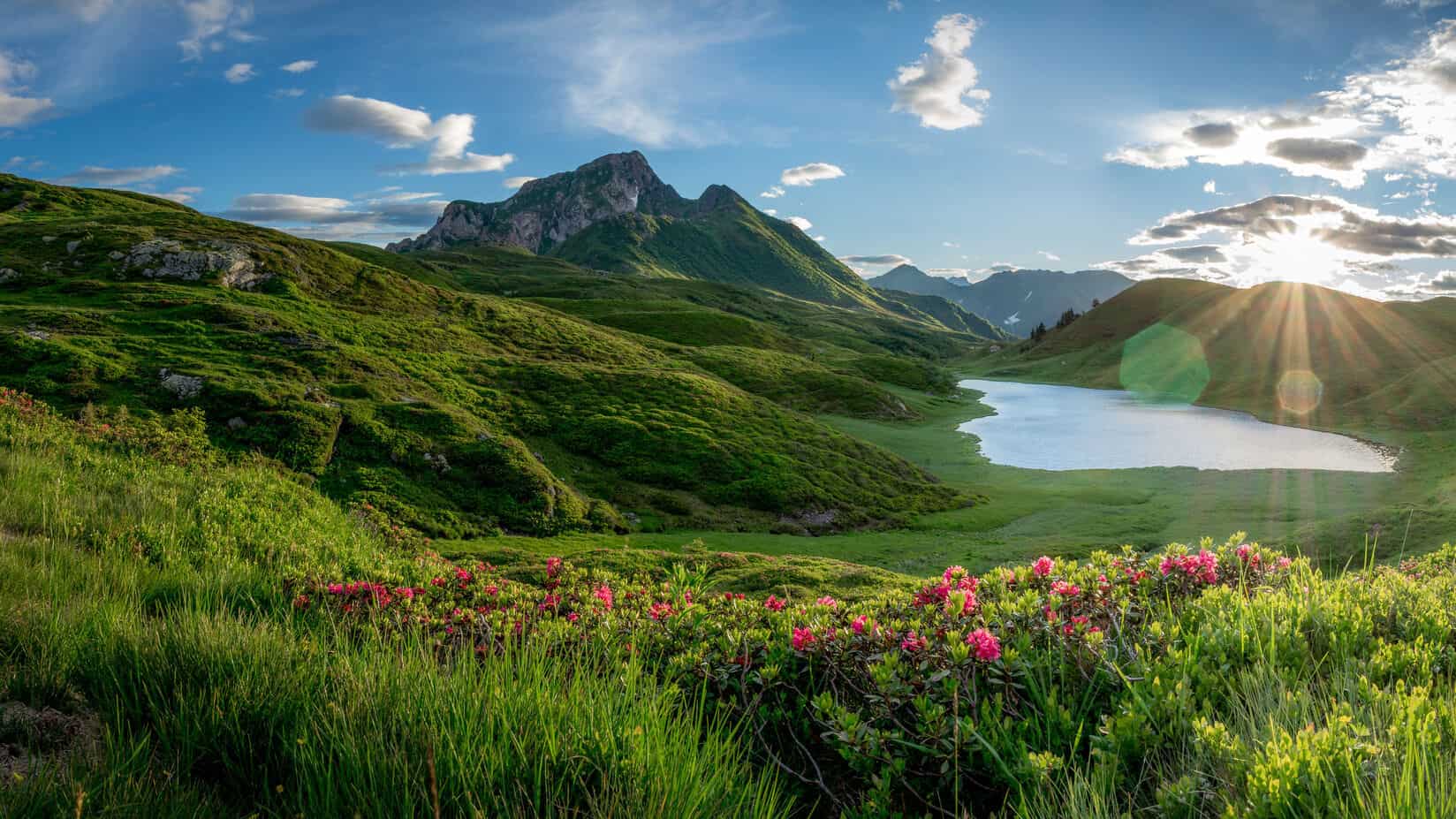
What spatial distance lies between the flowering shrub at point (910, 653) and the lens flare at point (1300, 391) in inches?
5135

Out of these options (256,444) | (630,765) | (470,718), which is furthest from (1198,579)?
(256,444)

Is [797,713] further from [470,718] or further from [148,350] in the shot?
[148,350]

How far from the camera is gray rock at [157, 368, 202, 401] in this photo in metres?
28.2

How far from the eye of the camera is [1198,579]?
688 cm

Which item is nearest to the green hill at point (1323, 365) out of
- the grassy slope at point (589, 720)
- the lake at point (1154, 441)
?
the lake at point (1154, 441)

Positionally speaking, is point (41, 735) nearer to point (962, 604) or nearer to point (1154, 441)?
point (962, 604)

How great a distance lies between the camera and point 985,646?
4.81m

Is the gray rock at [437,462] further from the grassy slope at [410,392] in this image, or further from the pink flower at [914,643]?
the pink flower at [914,643]

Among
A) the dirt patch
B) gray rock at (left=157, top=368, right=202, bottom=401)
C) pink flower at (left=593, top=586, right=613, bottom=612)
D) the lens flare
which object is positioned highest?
the lens flare

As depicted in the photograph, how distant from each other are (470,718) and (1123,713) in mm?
4040

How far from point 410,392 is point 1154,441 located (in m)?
85.3

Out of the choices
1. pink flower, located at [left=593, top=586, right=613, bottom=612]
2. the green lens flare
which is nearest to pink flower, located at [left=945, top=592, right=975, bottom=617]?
pink flower, located at [left=593, top=586, right=613, bottom=612]

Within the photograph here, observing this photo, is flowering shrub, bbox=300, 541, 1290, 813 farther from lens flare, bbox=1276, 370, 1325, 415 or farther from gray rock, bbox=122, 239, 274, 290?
lens flare, bbox=1276, 370, 1325, 415

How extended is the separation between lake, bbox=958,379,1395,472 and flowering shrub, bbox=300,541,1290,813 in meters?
63.1
